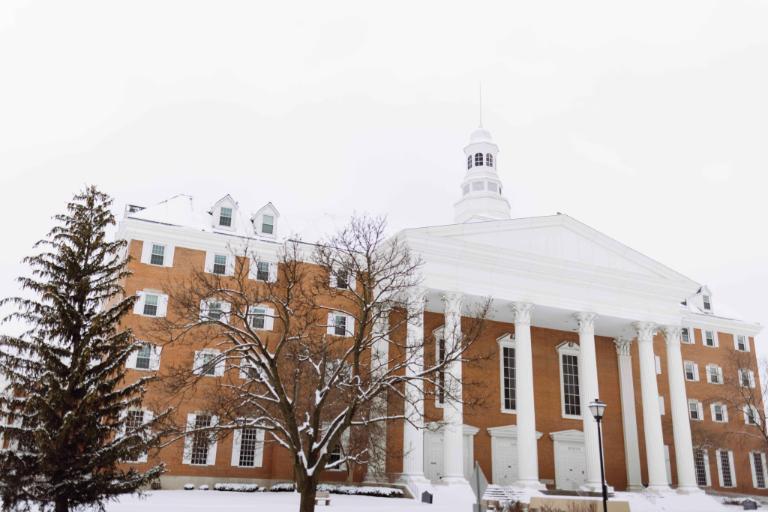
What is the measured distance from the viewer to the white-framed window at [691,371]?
178 ft

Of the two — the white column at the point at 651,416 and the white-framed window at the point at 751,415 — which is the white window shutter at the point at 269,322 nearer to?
the white column at the point at 651,416

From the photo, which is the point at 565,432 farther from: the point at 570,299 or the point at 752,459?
the point at 752,459

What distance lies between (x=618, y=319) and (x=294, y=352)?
90.0ft

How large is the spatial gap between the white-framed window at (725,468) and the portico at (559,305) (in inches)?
381

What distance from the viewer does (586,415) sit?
40.2 m

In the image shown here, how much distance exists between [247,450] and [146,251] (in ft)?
42.5

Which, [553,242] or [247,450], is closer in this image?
[247,450]

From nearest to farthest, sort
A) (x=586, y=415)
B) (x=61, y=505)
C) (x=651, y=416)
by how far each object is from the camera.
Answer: (x=61, y=505) → (x=586, y=415) → (x=651, y=416)

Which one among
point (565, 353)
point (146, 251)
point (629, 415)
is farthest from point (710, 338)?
point (146, 251)

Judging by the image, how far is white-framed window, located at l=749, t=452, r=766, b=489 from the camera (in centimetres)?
5350

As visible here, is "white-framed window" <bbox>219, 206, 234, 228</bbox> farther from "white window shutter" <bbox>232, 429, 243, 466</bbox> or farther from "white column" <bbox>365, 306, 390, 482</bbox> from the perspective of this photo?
"white window shutter" <bbox>232, 429, 243, 466</bbox>

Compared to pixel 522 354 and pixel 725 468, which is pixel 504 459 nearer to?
pixel 522 354

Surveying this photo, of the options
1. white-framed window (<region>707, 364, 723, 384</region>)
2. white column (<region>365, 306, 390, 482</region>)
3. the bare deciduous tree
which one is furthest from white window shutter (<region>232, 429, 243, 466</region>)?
white-framed window (<region>707, 364, 723, 384</region>)

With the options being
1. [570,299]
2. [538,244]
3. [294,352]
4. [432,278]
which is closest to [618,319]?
[570,299]
